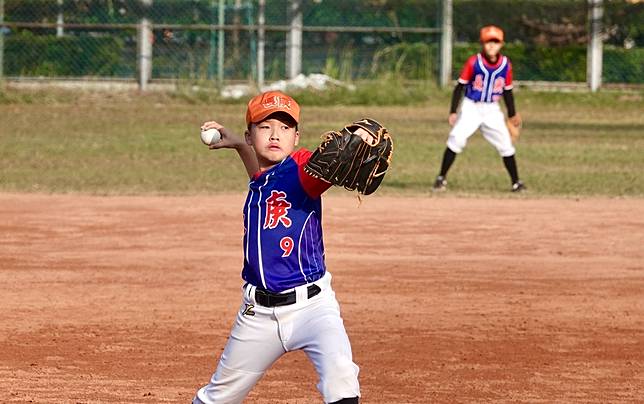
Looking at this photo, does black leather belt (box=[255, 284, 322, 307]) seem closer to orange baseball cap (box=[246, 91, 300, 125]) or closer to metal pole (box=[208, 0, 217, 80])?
orange baseball cap (box=[246, 91, 300, 125])

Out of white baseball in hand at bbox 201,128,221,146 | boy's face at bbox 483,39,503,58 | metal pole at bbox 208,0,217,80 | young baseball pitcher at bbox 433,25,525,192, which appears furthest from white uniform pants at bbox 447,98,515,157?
metal pole at bbox 208,0,217,80

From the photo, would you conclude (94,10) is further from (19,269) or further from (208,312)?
(208,312)

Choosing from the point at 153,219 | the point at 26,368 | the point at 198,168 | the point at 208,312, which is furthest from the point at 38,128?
the point at 26,368

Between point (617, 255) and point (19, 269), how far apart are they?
206 inches

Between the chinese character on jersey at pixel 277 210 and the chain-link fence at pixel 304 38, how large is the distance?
83.9ft

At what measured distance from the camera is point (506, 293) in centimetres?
1010

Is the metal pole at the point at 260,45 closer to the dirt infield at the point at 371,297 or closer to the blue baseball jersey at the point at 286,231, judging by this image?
the dirt infield at the point at 371,297

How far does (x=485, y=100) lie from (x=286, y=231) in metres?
10.4

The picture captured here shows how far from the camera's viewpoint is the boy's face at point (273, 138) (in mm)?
5352

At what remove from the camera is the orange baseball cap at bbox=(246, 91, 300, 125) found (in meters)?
5.29

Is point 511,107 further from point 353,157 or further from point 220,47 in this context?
point 220,47

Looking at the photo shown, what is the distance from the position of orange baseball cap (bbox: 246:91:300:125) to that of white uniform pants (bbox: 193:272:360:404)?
2.25 feet

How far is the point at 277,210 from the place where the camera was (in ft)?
17.4

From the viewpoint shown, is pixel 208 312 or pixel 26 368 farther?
pixel 208 312
